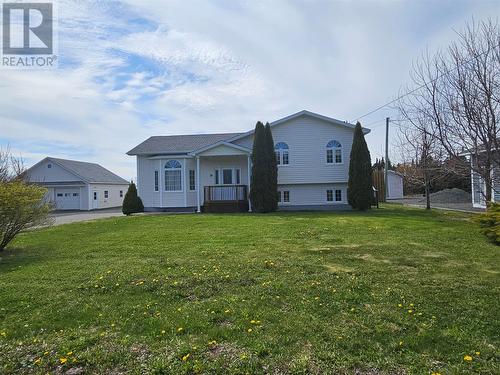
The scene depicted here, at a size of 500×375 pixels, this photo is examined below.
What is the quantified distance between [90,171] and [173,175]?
18.7 meters

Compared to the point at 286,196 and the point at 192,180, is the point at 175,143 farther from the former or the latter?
the point at 286,196

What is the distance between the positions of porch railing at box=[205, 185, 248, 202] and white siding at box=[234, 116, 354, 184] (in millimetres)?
2435

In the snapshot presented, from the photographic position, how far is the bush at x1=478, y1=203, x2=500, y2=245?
30.0 ft

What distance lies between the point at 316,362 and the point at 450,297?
260cm

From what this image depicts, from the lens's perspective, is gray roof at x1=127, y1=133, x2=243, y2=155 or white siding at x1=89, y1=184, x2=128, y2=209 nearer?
gray roof at x1=127, y1=133, x2=243, y2=155

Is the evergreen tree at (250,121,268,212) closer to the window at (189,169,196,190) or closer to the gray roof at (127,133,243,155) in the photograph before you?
the window at (189,169,196,190)

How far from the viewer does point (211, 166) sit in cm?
2409

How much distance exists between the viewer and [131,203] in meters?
23.0

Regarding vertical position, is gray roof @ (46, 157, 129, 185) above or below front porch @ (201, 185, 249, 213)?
above

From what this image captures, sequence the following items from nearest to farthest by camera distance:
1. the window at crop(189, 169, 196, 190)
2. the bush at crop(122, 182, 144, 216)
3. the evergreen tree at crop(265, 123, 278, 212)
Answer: the evergreen tree at crop(265, 123, 278, 212), the bush at crop(122, 182, 144, 216), the window at crop(189, 169, 196, 190)

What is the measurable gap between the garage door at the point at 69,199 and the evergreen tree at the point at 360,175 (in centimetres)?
2621

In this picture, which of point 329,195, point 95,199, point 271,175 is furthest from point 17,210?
point 95,199

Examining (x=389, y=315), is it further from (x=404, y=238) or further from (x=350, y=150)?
(x=350, y=150)

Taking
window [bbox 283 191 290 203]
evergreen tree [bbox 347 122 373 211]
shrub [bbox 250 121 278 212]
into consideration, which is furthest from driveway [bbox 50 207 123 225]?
evergreen tree [bbox 347 122 373 211]
